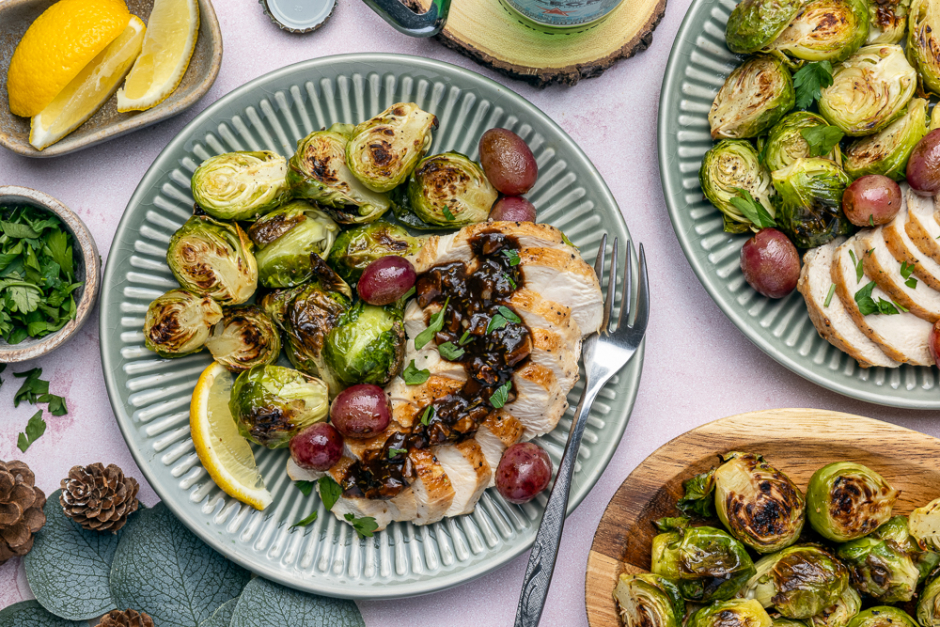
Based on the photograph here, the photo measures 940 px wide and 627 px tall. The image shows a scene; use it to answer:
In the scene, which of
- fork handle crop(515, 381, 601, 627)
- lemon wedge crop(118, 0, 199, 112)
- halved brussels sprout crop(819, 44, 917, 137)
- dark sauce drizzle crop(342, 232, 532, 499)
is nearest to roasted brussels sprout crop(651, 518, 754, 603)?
fork handle crop(515, 381, 601, 627)

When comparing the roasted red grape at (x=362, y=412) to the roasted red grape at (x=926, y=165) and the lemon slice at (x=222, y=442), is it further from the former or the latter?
the roasted red grape at (x=926, y=165)

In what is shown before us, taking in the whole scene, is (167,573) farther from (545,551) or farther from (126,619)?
(545,551)

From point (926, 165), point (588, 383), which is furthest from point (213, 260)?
point (926, 165)

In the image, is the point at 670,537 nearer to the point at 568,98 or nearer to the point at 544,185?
the point at 544,185

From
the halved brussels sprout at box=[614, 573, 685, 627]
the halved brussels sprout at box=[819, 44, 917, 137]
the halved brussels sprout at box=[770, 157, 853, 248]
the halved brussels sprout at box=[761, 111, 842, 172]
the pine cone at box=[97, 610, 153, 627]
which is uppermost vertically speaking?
the halved brussels sprout at box=[819, 44, 917, 137]

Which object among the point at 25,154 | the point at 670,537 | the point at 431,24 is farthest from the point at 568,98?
the point at 25,154

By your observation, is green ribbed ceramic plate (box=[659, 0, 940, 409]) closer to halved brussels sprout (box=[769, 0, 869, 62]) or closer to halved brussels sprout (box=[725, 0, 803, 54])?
halved brussels sprout (box=[725, 0, 803, 54])
